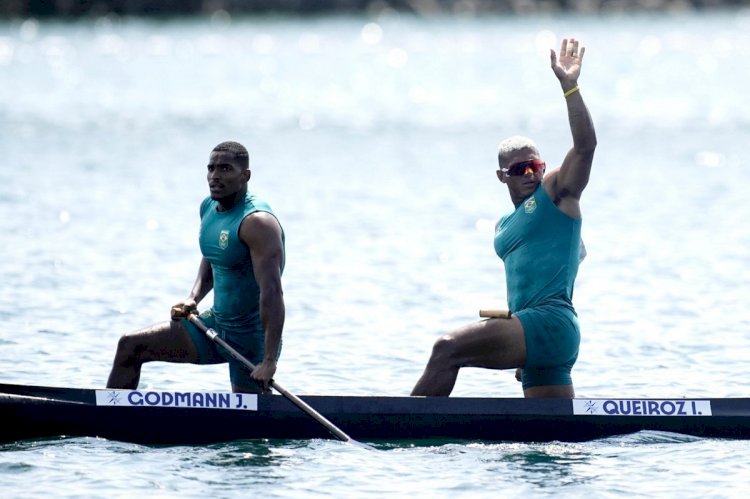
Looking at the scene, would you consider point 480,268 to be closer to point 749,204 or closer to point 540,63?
point 749,204

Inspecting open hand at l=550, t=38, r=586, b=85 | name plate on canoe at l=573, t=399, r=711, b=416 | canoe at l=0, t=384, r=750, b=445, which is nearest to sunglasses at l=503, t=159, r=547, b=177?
open hand at l=550, t=38, r=586, b=85

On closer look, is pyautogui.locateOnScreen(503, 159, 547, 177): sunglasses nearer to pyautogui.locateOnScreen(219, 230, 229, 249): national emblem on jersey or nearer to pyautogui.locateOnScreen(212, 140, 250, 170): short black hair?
pyautogui.locateOnScreen(212, 140, 250, 170): short black hair

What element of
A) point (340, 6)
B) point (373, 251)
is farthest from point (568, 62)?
point (340, 6)

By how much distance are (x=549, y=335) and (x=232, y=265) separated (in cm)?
243

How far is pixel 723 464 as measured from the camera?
1202 cm

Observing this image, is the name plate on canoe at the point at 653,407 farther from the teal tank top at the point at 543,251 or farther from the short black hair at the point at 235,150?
the short black hair at the point at 235,150

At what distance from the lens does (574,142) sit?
38.2ft

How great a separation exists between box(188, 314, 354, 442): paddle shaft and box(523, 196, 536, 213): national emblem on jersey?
2179mm

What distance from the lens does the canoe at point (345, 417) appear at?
12.2m

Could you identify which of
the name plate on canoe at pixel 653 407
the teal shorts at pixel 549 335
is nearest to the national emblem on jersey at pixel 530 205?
the teal shorts at pixel 549 335

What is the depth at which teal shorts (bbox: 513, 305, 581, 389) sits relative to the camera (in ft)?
→ 38.6

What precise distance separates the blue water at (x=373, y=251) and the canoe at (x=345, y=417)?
0.11m

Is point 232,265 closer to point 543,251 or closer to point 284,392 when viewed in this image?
point 284,392

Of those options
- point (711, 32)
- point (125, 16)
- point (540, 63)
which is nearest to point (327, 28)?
point (125, 16)
